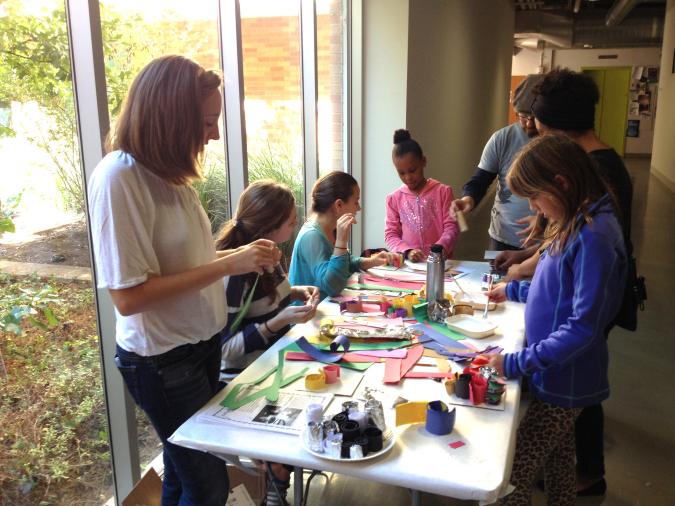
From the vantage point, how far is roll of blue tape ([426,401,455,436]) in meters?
1.27

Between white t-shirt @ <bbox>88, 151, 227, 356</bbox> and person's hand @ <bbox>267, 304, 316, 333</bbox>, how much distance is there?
0.30 metres

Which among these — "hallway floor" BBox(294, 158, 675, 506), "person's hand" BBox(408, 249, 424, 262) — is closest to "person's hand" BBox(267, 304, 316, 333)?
"hallway floor" BBox(294, 158, 675, 506)

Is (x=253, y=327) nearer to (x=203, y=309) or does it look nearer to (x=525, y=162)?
(x=203, y=309)

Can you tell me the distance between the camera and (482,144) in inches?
363

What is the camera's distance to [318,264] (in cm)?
232

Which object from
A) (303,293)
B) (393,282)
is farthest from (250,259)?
(393,282)

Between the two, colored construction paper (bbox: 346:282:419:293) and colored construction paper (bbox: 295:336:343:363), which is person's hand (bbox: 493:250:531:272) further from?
colored construction paper (bbox: 295:336:343:363)

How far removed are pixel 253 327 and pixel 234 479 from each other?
49 cm

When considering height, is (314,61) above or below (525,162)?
above

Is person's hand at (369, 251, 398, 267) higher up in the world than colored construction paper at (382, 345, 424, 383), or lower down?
higher up

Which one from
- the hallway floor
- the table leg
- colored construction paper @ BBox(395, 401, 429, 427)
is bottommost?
the hallway floor

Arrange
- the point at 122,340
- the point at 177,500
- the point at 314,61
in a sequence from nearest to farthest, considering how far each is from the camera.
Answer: the point at 122,340
the point at 177,500
the point at 314,61

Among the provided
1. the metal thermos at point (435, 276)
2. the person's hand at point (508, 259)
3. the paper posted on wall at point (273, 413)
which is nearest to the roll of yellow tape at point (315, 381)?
the paper posted on wall at point (273, 413)

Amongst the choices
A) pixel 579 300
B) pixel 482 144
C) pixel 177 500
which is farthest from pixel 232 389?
A: pixel 482 144
